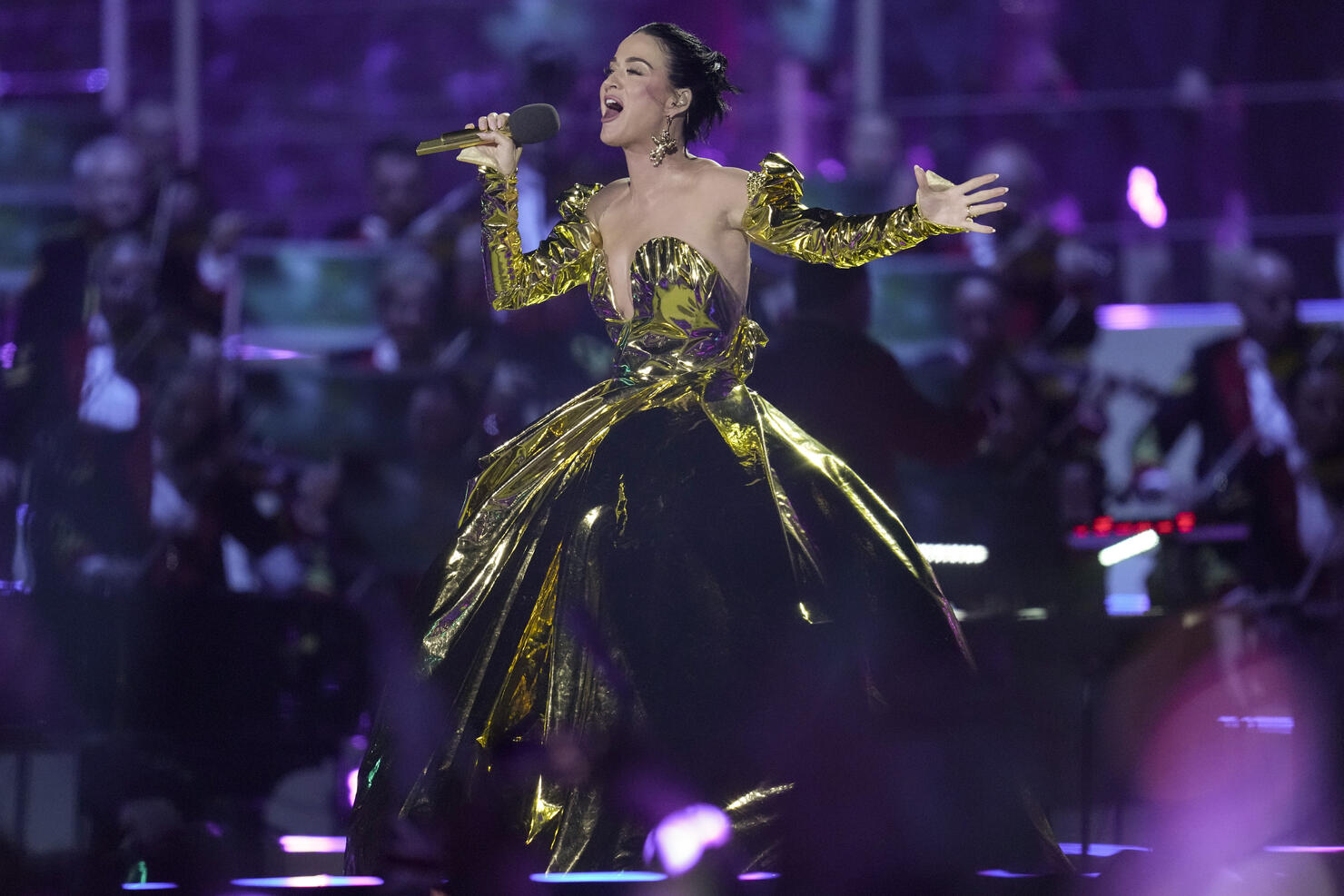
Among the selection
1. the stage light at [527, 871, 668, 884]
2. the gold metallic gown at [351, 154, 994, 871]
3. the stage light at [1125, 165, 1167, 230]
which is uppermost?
the stage light at [1125, 165, 1167, 230]

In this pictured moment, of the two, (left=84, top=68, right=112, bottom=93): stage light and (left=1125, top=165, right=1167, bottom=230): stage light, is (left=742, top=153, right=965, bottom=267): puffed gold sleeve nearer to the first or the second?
(left=1125, top=165, right=1167, bottom=230): stage light

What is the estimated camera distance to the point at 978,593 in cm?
392

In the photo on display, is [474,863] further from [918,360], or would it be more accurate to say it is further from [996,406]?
[918,360]

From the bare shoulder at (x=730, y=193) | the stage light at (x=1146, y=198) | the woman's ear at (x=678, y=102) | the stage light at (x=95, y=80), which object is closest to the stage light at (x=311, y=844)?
the bare shoulder at (x=730, y=193)

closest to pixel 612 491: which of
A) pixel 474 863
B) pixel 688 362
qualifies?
pixel 688 362

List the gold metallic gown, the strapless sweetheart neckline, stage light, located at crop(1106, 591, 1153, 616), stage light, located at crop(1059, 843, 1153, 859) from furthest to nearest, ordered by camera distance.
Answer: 1. stage light, located at crop(1106, 591, 1153, 616)
2. stage light, located at crop(1059, 843, 1153, 859)
3. the strapless sweetheart neckline
4. the gold metallic gown

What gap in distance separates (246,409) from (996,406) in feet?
8.76

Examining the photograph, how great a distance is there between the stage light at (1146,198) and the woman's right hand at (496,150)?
3.74 m

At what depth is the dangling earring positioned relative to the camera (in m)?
2.74

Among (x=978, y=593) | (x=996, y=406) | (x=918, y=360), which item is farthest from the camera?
(x=918, y=360)

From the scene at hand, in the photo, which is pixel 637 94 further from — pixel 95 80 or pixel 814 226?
pixel 95 80

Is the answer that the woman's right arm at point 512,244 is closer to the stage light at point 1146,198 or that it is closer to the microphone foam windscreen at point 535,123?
the microphone foam windscreen at point 535,123

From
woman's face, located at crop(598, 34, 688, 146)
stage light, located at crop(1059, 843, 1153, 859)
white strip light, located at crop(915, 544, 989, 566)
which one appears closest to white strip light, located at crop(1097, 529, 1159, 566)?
white strip light, located at crop(915, 544, 989, 566)

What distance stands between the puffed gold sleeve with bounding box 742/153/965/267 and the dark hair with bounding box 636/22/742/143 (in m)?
0.19
